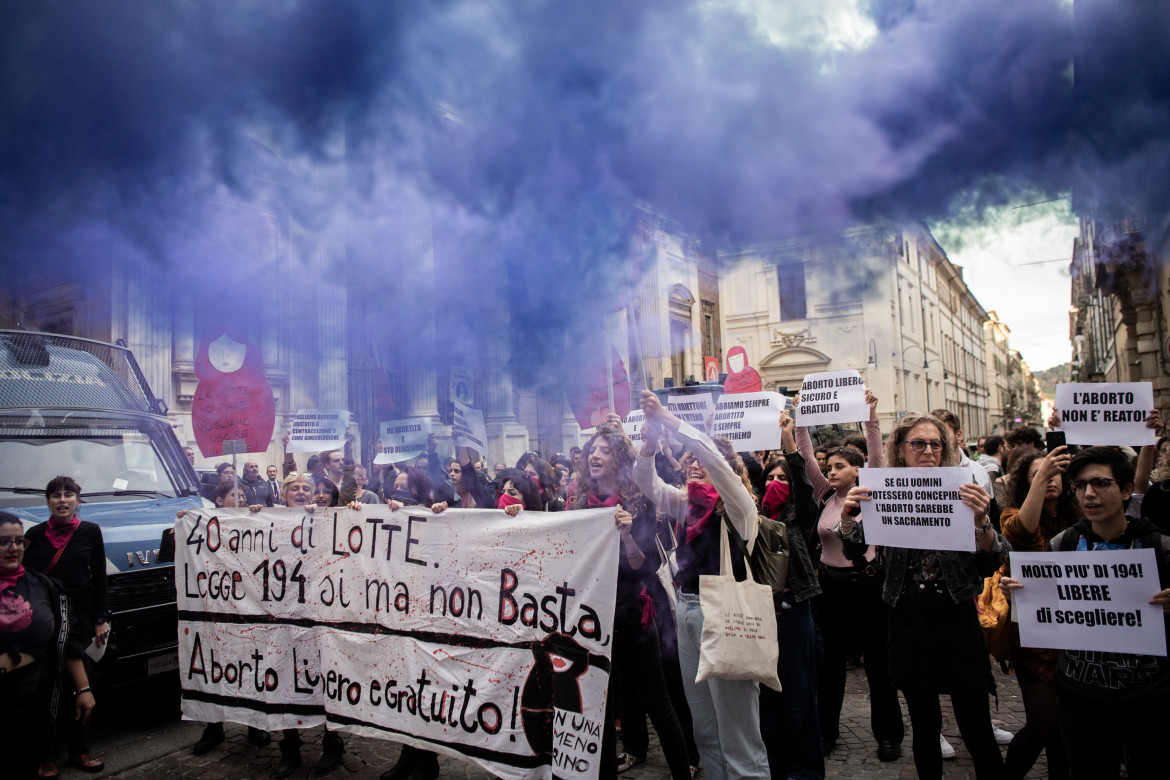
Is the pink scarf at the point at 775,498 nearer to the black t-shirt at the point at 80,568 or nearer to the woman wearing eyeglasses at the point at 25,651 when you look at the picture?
the woman wearing eyeglasses at the point at 25,651

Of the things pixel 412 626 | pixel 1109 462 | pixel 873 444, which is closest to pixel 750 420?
pixel 873 444

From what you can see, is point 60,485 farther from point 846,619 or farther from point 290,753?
point 846,619

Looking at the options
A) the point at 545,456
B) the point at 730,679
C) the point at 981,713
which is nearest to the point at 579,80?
the point at 730,679

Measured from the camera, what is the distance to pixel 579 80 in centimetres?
544

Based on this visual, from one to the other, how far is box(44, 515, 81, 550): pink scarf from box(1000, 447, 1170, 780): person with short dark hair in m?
5.63

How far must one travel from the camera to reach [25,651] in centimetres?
362

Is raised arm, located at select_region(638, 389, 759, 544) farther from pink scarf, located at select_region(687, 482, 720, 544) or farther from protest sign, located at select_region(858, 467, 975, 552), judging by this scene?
protest sign, located at select_region(858, 467, 975, 552)

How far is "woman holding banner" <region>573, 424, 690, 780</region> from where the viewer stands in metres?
3.66

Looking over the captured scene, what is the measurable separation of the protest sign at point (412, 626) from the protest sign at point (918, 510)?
130 cm

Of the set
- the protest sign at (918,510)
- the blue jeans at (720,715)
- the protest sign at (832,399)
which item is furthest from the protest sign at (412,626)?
the protest sign at (832,399)

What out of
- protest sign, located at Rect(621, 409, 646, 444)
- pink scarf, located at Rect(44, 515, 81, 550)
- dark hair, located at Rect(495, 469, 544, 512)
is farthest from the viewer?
dark hair, located at Rect(495, 469, 544, 512)

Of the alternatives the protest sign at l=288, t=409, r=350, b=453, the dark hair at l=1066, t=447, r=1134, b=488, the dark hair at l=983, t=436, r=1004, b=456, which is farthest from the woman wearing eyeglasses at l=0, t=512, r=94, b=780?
the dark hair at l=983, t=436, r=1004, b=456

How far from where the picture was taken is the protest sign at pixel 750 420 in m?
4.28

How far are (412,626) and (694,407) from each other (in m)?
2.38
